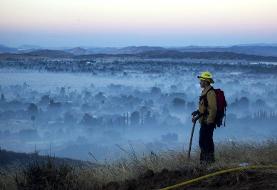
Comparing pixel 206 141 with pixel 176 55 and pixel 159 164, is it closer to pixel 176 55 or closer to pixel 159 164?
pixel 159 164

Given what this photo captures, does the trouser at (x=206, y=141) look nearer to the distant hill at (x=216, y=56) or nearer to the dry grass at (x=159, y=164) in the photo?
the dry grass at (x=159, y=164)

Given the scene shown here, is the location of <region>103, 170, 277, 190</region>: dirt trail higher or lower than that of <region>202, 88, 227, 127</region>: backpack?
lower

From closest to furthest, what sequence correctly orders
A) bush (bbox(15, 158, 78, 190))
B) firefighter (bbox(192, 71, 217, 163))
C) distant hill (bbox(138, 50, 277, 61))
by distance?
bush (bbox(15, 158, 78, 190))
firefighter (bbox(192, 71, 217, 163))
distant hill (bbox(138, 50, 277, 61))

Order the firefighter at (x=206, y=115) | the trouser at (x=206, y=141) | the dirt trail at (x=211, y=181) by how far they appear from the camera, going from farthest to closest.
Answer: the trouser at (x=206, y=141), the firefighter at (x=206, y=115), the dirt trail at (x=211, y=181)

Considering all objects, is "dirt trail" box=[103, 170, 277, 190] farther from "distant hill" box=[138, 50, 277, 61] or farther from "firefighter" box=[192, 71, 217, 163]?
"distant hill" box=[138, 50, 277, 61]

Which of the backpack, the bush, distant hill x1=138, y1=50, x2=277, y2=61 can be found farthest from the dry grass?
distant hill x1=138, y1=50, x2=277, y2=61

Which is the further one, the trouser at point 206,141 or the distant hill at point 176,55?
the distant hill at point 176,55

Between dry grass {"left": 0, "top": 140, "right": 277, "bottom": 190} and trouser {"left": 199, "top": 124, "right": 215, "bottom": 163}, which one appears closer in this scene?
dry grass {"left": 0, "top": 140, "right": 277, "bottom": 190}

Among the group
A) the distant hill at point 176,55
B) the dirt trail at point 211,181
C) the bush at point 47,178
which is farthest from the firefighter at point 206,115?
the distant hill at point 176,55

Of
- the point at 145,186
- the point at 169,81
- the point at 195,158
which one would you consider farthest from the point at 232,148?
the point at 169,81

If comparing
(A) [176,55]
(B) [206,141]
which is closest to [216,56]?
(A) [176,55]

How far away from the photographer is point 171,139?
6612 cm

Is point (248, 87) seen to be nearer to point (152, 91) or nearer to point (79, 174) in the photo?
point (152, 91)

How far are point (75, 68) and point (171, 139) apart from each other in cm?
1735
